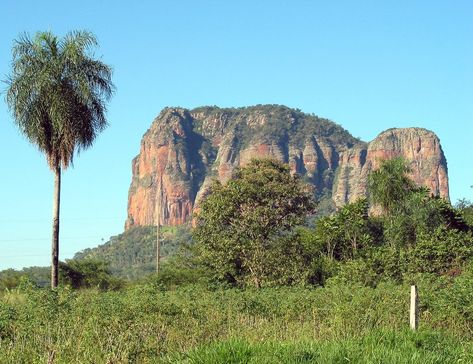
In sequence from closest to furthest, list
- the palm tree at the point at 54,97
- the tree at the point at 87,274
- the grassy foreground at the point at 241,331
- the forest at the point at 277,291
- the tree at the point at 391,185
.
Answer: the grassy foreground at the point at 241,331 → the forest at the point at 277,291 → the palm tree at the point at 54,97 → the tree at the point at 391,185 → the tree at the point at 87,274

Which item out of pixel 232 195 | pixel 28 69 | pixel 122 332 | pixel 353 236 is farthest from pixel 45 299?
pixel 353 236

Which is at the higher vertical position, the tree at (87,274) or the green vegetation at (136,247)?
the green vegetation at (136,247)

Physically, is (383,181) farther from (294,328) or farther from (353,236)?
(294,328)

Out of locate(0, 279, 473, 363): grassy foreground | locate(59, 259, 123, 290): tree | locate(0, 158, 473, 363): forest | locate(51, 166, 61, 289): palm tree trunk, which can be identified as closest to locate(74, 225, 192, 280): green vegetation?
locate(59, 259, 123, 290): tree

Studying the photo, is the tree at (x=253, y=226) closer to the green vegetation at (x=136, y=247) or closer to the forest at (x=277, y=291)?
the forest at (x=277, y=291)

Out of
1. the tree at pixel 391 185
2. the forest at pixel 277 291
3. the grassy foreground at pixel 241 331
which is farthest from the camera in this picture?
the tree at pixel 391 185

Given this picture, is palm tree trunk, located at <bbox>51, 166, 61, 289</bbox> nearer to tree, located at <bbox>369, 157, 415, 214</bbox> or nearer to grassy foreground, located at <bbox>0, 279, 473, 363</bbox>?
grassy foreground, located at <bbox>0, 279, 473, 363</bbox>

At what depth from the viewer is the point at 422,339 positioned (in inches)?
461

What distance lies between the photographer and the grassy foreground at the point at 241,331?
393 inches

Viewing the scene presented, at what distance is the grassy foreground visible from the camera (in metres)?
9.98

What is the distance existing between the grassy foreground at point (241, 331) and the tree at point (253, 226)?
14.5 m

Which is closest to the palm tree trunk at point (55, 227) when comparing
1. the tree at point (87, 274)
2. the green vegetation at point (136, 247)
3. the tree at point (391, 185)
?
the tree at point (391, 185)

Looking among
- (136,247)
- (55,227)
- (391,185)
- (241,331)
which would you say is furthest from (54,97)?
(136,247)

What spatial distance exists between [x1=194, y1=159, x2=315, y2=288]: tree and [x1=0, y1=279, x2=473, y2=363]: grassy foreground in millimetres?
14453
